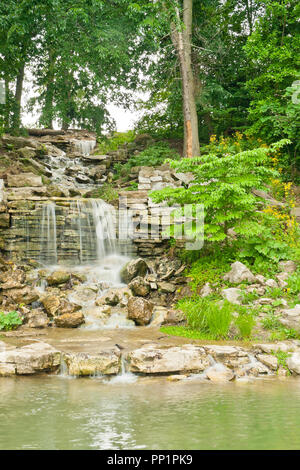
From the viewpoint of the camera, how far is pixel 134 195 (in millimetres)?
13125

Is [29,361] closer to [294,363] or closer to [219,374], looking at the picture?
[219,374]

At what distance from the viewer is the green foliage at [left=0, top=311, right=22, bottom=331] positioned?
7547 mm

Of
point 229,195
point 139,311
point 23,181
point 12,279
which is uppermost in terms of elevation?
point 23,181

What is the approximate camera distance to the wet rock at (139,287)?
30.2 ft

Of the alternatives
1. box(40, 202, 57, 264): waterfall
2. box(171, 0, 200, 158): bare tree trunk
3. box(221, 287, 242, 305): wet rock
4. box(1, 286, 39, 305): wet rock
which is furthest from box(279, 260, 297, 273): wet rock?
box(171, 0, 200, 158): bare tree trunk

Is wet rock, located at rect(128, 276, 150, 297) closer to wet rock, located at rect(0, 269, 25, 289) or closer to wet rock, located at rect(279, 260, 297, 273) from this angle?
wet rock, located at rect(0, 269, 25, 289)

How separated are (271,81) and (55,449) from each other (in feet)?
47.8

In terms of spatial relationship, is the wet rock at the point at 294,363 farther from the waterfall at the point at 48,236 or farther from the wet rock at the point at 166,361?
the waterfall at the point at 48,236

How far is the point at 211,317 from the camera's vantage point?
23.2 ft

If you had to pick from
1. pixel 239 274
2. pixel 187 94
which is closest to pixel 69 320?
pixel 239 274

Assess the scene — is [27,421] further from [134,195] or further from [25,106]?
[25,106]

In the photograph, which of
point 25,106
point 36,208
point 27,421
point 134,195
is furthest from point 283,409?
point 25,106

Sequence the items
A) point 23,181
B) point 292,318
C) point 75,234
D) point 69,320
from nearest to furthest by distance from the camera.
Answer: point 292,318 < point 69,320 < point 75,234 < point 23,181

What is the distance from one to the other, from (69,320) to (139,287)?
2.01 metres
